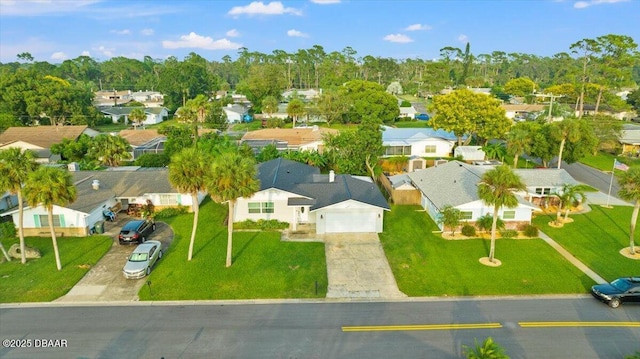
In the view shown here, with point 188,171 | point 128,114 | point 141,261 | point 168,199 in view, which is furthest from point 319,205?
point 128,114

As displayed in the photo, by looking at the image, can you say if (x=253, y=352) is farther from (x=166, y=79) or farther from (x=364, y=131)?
(x=166, y=79)

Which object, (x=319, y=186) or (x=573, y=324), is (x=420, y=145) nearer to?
(x=319, y=186)

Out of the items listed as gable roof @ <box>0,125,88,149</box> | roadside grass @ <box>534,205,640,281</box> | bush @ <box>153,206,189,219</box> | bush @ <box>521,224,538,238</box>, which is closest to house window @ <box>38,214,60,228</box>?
bush @ <box>153,206,189,219</box>

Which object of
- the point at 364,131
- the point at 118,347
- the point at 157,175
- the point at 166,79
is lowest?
the point at 118,347

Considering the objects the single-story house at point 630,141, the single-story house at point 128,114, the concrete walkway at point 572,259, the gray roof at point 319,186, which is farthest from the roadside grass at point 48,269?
the single-story house at point 128,114

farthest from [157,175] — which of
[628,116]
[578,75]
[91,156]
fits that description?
[628,116]

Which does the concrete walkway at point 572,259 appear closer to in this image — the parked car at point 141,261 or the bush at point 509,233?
the bush at point 509,233
